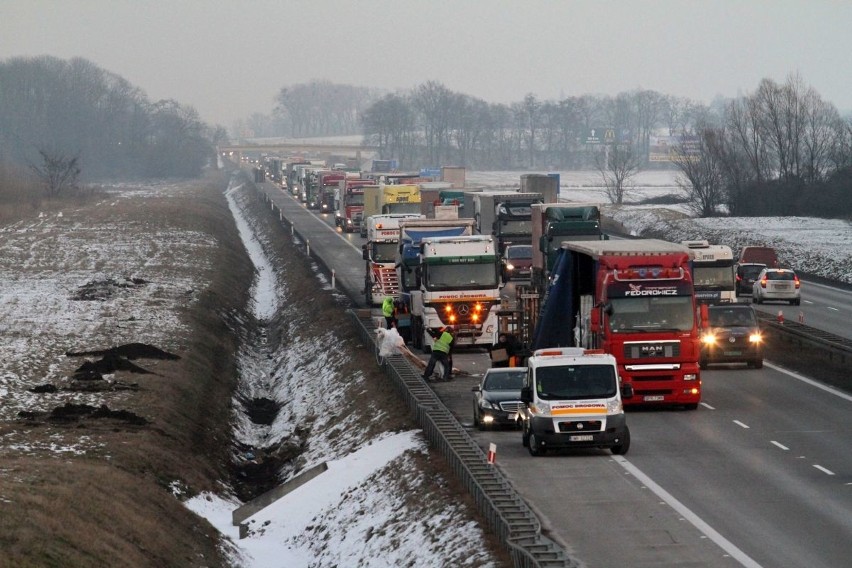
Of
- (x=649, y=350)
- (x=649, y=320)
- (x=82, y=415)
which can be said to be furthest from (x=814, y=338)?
(x=82, y=415)

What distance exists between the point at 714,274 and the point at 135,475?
2506 cm

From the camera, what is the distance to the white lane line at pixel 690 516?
1878 centimetres

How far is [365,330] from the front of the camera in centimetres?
4522

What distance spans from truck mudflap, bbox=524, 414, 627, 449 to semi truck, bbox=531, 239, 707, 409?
185 inches

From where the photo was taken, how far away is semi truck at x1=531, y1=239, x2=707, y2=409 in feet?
100

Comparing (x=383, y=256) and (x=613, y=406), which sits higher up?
(x=613, y=406)

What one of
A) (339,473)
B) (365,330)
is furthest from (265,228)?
(339,473)

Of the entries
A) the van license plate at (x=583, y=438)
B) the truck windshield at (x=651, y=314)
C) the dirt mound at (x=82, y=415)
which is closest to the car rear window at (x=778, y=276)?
the truck windshield at (x=651, y=314)

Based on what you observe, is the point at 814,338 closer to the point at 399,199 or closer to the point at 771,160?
the point at 399,199

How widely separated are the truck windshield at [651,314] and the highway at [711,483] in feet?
6.97

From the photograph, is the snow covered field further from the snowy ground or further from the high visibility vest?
the high visibility vest

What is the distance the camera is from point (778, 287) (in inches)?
2259

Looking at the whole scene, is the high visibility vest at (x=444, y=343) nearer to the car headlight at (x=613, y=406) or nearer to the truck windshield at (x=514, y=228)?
the car headlight at (x=613, y=406)

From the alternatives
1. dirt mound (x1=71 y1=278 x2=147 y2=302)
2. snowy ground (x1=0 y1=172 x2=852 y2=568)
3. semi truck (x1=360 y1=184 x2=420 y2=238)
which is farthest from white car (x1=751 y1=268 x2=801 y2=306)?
dirt mound (x1=71 y1=278 x2=147 y2=302)
